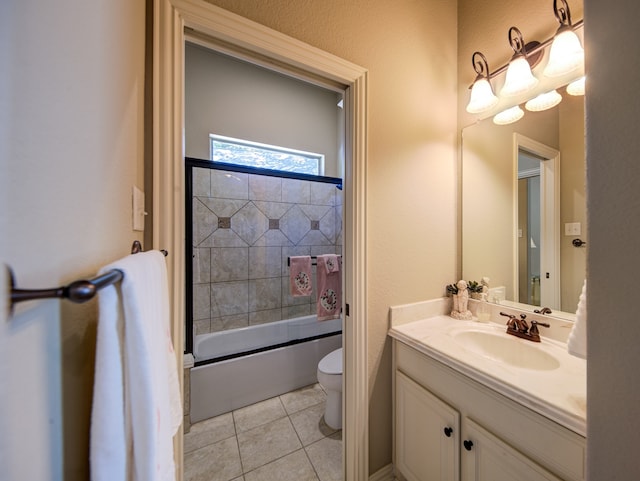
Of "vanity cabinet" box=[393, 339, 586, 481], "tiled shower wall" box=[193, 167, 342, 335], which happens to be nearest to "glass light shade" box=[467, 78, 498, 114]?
"vanity cabinet" box=[393, 339, 586, 481]

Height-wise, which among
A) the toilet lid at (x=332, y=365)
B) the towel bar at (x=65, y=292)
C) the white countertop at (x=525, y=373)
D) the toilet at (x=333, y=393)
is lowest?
the toilet at (x=333, y=393)

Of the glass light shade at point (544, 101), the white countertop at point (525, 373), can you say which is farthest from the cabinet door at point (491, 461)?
the glass light shade at point (544, 101)

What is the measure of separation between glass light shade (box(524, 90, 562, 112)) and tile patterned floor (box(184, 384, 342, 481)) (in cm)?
217

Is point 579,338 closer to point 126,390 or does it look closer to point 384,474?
point 126,390

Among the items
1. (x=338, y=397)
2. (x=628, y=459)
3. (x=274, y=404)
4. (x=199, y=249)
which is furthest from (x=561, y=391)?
(x=199, y=249)

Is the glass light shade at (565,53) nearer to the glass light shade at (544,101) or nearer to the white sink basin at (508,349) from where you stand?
the glass light shade at (544,101)

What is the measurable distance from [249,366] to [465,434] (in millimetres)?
1469

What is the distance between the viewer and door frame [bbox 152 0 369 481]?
→ 844 millimetres

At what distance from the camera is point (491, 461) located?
88 centimetres

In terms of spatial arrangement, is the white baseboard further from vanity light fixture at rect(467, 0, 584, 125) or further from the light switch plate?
vanity light fixture at rect(467, 0, 584, 125)

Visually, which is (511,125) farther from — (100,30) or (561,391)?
(100,30)

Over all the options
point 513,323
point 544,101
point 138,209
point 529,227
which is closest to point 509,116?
point 544,101

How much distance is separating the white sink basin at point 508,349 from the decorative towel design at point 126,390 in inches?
45.1

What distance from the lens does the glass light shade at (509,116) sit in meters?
1.31
